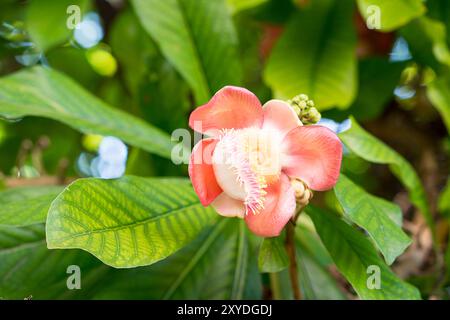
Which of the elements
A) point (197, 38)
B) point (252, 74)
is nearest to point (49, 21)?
point (197, 38)

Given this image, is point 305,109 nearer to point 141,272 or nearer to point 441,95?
point 141,272

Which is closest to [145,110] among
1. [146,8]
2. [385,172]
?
[146,8]

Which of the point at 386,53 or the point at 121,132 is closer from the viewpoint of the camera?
the point at 121,132

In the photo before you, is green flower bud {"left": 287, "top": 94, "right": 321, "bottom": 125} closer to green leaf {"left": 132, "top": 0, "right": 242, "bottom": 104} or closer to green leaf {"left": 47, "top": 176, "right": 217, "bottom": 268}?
green leaf {"left": 47, "top": 176, "right": 217, "bottom": 268}

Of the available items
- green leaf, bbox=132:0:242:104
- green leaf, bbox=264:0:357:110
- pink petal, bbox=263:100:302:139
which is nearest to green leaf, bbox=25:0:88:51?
green leaf, bbox=132:0:242:104

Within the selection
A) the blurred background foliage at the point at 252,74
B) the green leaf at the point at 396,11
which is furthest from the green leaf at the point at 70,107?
the green leaf at the point at 396,11

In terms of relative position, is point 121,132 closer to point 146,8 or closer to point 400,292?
point 146,8

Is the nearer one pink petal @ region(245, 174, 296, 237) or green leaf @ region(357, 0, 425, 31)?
pink petal @ region(245, 174, 296, 237)

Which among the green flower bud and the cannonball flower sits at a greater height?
the green flower bud
